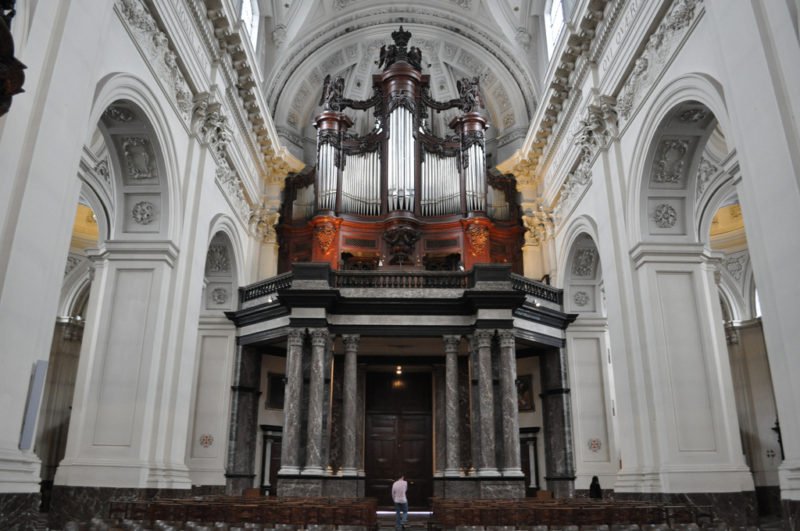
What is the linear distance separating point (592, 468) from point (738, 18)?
10289 millimetres

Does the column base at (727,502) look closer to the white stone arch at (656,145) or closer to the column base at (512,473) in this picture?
the column base at (512,473)

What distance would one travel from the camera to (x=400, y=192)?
17.3 meters

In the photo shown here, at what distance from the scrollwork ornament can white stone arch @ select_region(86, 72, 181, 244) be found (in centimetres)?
859

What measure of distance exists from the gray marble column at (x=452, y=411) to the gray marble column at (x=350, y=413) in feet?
6.25

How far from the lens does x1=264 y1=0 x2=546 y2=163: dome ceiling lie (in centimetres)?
1941

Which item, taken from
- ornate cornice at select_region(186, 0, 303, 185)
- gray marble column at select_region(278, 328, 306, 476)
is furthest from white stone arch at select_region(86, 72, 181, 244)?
gray marble column at select_region(278, 328, 306, 476)

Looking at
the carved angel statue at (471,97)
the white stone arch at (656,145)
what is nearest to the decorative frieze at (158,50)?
the white stone arch at (656,145)

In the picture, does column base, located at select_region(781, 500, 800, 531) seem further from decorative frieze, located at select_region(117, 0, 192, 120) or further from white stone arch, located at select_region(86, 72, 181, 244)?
decorative frieze, located at select_region(117, 0, 192, 120)

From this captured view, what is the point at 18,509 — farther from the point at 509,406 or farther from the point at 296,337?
the point at 509,406

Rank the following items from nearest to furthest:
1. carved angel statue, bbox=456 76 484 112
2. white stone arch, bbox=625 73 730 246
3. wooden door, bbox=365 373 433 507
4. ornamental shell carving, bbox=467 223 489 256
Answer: white stone arch, bbox=625 73 730 246
wooden door, bbox=365 373 433 507
ornamental shell carving, bbox=467 223 489 256
carved angel statue, bbox=456 76 484 112

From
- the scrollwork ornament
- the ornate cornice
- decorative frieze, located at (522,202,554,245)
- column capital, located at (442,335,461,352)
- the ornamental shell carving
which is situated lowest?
column capital, located at (442,335,461,352)

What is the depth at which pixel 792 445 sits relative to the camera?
20.7 feet

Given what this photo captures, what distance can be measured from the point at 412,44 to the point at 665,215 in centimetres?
1316

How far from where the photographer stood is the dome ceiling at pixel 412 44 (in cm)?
1941
